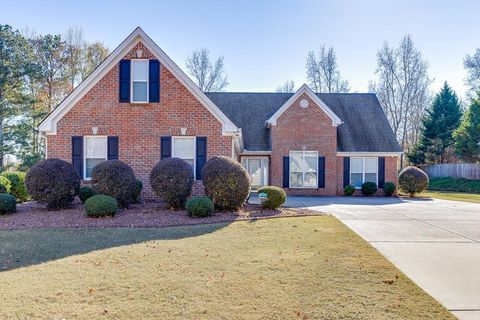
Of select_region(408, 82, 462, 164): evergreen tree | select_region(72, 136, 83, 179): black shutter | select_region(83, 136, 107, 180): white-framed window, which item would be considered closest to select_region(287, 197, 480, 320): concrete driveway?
select_region(83, 136, 107, 180): white-framed window

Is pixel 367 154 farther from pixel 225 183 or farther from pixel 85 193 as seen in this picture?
pixel 85 193

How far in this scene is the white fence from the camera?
32.3 metres

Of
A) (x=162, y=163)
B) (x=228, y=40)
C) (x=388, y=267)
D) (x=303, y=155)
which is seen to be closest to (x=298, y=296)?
(x=388, y=267)

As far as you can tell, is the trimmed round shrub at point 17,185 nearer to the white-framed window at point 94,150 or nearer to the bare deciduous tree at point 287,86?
the white-framed window at point 94,150

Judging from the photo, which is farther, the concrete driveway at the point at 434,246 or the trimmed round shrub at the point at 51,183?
the trimmed round shrub at the point at 51,183

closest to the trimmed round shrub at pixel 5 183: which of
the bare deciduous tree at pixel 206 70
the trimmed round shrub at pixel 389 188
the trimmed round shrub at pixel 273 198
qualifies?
the trimmed round shrub at pixel 273 198

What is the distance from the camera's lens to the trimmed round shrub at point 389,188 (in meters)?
20.6

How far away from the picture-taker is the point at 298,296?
4.55 metres

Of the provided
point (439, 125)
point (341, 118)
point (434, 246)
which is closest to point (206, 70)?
point (341, 118)

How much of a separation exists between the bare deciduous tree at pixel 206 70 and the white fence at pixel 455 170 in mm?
24316

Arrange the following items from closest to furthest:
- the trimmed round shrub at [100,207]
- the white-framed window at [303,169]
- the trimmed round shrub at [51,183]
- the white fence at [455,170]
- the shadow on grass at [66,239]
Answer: the shadow on grass at [66,239], the trimmed round shrub at [100,207], the trimmed round shrub at [51,183], the white-framed window at [303,169], the white fence at [455,170]

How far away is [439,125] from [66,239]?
38234 mm

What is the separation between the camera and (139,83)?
15172mm

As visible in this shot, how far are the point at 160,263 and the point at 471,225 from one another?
900 cm
